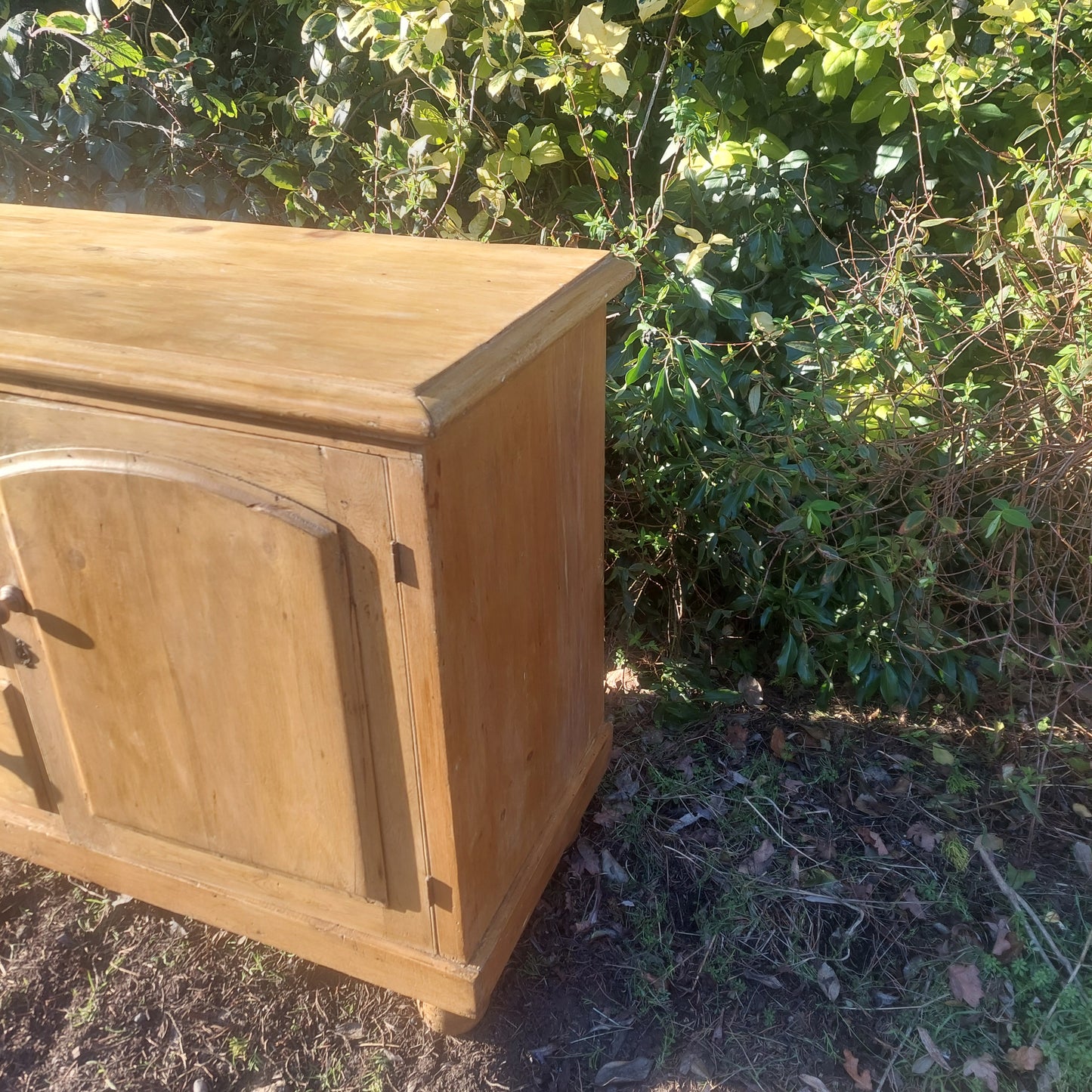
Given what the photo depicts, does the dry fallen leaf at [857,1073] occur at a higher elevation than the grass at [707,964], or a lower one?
lower

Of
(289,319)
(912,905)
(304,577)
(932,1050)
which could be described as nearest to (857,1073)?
(932,1050)

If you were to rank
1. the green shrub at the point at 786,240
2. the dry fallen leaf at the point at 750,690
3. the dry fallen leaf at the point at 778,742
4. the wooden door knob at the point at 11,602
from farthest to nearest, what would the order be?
the dry fallen leaf at the point at 750,690
the dry fallen leaf at the point at 778,742
the green shrub at the point at 786,240
the wooden door knob at the point at 11,602

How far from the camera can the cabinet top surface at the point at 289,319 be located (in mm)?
1064

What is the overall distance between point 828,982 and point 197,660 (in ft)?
4.24

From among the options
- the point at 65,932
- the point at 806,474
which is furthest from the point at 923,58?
the point at 65,932

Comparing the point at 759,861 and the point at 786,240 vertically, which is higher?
the point at 786,240

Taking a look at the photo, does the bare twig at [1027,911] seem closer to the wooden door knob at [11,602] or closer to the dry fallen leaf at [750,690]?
the dry fallen leaf at [750,690]

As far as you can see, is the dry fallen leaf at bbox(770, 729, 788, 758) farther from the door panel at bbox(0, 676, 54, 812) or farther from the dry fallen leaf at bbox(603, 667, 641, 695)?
the door panel at bbox(0, 676, 54, 812)

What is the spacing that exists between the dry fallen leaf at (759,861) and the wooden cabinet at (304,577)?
49cm

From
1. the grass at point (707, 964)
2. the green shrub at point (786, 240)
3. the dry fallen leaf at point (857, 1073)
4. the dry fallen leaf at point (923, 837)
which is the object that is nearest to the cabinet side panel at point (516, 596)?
the grass at point (707, 964)

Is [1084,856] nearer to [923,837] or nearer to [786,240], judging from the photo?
[923,837]

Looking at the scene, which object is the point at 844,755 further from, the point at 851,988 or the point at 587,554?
the point at 587,554

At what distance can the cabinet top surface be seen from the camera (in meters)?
1.06

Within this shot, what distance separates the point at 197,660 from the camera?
53.4 inches
